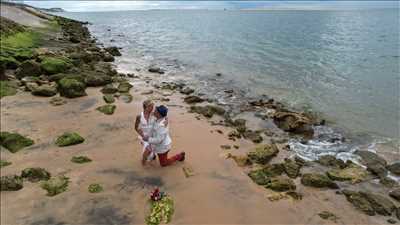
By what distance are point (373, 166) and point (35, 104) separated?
14327mm

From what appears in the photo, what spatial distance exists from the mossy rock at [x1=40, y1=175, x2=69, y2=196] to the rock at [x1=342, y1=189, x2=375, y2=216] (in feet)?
26.1

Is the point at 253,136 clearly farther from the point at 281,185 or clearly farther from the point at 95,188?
the point at 95,188

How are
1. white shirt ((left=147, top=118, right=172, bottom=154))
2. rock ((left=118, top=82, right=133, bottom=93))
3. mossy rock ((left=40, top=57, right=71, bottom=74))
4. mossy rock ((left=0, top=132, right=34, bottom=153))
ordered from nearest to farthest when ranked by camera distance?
white shirt ((left=147, top=118, right=172, bottom=154)) < mossy rock ((left=0, top=132, right=34, bottom=153)) < rock ((left=118, top=82, right=133, bottom=93)) < mossy rock ((left=40, top=57, right=71, bottom=74))

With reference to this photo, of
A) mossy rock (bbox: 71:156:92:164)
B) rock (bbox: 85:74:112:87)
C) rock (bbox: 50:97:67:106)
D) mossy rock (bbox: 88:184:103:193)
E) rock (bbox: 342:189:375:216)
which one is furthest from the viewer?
rock (bbox: 85:74:112:87)

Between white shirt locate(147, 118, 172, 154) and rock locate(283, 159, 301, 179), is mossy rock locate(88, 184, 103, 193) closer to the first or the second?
white shirt locate(147, 118, 172, 154)

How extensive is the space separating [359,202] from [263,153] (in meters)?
3.61

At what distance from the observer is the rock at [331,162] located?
12.6 m

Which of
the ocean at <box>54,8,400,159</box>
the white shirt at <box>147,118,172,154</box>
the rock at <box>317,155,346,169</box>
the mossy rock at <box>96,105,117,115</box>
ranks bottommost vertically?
the ocean at <box>54,8,400,159</box>

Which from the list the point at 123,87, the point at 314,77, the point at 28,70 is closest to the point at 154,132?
the point at 123,87

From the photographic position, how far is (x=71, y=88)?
1786cm

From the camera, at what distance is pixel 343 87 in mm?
25609

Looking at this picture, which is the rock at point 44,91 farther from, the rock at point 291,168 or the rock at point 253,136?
the rock at point 291,168

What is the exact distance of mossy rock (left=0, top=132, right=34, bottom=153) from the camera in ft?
37.9

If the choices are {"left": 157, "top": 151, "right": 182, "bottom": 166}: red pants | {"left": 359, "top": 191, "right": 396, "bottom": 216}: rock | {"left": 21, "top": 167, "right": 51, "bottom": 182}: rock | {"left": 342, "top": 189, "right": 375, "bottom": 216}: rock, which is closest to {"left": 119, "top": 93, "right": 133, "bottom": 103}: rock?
{"left": 157, "top": 151, "right": 182, "bottom": 166}: red pants
